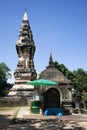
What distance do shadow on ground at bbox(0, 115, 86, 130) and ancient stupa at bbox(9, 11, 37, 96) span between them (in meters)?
18.7

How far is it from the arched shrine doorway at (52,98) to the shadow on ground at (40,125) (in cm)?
514

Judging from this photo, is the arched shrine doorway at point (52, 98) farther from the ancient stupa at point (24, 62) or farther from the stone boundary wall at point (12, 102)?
the ancient stupa at point (24, 62)

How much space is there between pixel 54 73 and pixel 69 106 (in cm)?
356

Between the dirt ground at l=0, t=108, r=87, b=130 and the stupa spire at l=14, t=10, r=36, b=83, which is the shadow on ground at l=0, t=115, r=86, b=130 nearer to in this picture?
the dirt ground at l=0, t=108, r=87, b=130

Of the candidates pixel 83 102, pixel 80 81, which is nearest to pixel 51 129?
pixel 83 102

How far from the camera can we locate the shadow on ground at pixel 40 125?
1358 centimetres

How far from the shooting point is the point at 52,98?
2153cm

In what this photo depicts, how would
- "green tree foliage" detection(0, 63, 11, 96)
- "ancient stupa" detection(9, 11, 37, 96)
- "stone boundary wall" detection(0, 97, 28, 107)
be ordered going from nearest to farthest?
"stone boundary wall" detection(0, 97, 28, 107) < "ancient stupa" detection(9, 11, 37, 96) < "green tree foliage" detection(0, 63, 11, 96)

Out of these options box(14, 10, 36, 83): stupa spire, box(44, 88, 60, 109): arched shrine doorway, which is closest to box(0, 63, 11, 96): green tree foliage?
box(14, 10, 36, 83): stupa spire

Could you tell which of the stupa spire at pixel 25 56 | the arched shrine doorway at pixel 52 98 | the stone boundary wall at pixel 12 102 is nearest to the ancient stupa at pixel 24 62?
the stupa spire at pixel 25 56

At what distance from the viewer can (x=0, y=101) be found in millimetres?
31000

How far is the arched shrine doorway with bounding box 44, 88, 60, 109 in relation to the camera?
2145 centimetres

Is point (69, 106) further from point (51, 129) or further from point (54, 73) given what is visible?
point (51, 129)

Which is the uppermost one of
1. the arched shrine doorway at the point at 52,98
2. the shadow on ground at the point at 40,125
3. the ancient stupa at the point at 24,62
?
the ancient stupa at the point at 24,62
